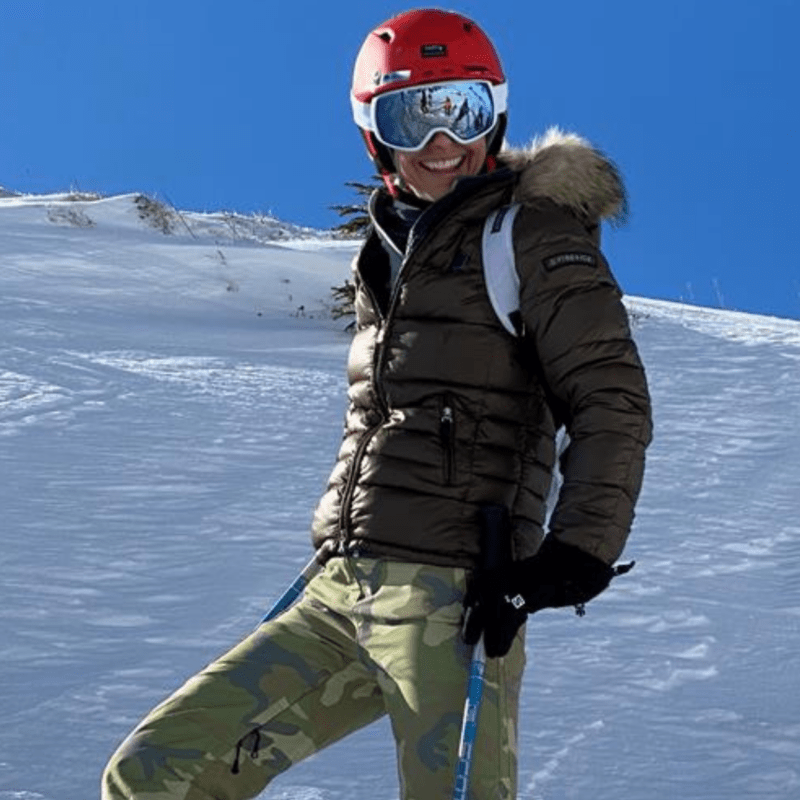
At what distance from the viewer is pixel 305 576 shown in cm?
290

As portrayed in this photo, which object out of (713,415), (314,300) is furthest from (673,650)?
(314,300)

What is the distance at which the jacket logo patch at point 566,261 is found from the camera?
8.35ft

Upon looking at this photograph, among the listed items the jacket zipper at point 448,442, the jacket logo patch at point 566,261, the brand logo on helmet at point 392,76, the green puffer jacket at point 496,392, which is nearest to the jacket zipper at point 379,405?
the green puffer jacket at point 496,392

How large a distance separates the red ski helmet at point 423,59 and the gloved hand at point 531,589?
3.06ft

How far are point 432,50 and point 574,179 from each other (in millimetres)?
415

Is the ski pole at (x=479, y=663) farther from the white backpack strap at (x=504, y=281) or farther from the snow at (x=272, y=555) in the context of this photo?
the snow at (x=272, y=555)

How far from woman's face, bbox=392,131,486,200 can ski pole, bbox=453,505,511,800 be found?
69cm

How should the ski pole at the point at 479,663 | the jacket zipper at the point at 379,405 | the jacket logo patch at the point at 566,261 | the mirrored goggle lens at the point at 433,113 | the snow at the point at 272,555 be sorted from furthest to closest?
the snow at the point at 272,555 → the mirrored goggle lens at the point at 433,113 → the jacket zipper at the point at 379,405 → the jacket logo patch at the point at 566,261 → the ski pole at the point at 479,663

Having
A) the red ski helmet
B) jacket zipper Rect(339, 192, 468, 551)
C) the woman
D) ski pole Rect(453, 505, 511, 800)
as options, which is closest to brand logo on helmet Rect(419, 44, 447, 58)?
the red ski helmet

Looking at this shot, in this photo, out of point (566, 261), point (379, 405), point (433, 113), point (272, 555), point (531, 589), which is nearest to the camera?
point (531, 589)

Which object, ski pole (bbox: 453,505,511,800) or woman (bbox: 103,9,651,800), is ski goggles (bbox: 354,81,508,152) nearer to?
woman (bbox: 103,9,651,800)

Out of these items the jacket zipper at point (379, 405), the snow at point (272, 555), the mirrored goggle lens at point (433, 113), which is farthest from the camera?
the snow at point (272, 555)

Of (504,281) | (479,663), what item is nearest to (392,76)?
(504,281)

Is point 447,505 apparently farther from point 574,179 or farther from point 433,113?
point 433,113
